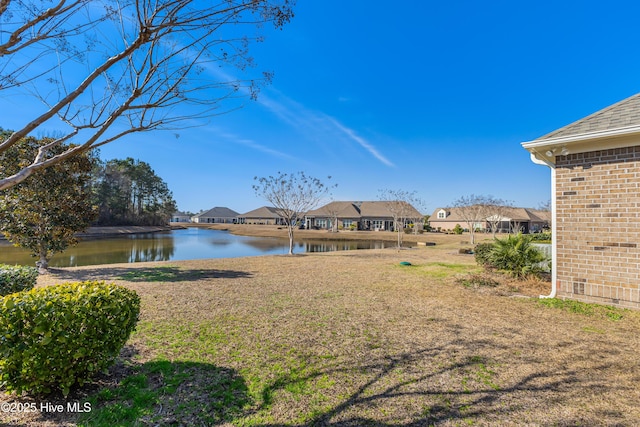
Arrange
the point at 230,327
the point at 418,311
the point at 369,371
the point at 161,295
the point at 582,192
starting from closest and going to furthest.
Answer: the point at 369,371, the point at 230,327, the point at 418,311, the point at 582,192, the point at 161,295

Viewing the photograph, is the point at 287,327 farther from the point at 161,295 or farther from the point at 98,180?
the point at 98,180

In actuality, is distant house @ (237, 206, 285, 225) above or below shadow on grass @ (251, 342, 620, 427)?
above

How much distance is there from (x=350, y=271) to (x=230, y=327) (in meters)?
6.47

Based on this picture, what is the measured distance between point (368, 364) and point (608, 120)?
23.1 feet

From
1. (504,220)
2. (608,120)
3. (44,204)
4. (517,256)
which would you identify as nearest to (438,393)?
(608,120)

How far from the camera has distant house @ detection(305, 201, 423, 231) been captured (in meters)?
52.0

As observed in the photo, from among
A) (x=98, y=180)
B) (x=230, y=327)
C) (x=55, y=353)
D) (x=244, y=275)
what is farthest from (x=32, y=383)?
(x=98, y=180)

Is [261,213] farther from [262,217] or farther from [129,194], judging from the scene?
[129,194]

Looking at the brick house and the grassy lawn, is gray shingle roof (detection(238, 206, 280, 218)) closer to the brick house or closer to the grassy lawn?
the grassy lawn

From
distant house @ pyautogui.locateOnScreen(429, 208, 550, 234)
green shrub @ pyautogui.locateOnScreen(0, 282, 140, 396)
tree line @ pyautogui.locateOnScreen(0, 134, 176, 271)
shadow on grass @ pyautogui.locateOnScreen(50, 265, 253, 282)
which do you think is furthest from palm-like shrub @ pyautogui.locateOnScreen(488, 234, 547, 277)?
distant house @ pyautogui.locateOnScreen(429, 208, 550, 234)

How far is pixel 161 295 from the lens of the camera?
6781mm

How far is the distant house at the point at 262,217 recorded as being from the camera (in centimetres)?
6838

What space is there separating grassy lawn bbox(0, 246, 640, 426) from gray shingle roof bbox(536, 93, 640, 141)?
3.52m

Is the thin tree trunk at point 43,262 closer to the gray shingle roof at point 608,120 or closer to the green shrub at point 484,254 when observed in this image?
the gray shingle roof at point 608,120
